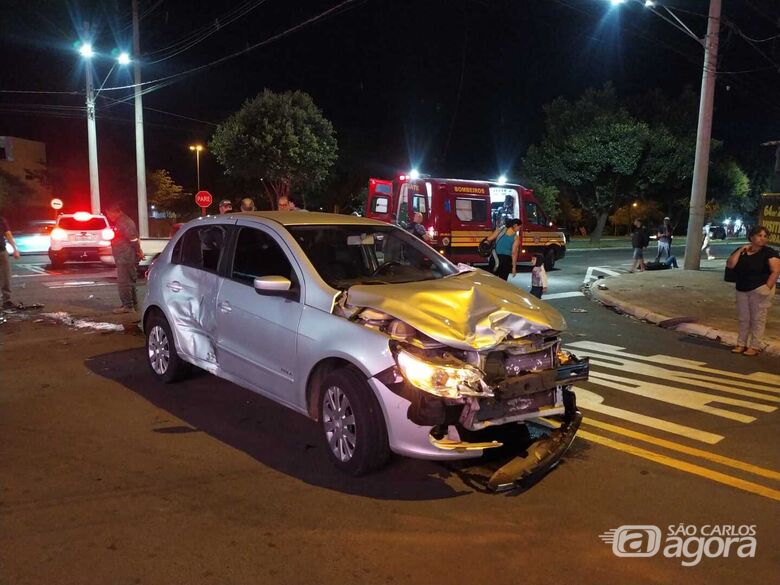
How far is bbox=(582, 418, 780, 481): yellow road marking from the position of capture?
4.54 meters

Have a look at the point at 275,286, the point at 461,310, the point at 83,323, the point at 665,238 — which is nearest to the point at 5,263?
the point at 83,323

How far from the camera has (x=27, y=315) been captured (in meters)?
10.5

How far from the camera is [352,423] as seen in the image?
4281 millimetres

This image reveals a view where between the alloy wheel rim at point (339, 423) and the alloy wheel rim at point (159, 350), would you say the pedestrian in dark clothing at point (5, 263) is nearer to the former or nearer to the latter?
the alloy wheel rim at point (159, 350)

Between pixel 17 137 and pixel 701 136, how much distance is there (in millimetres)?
54163

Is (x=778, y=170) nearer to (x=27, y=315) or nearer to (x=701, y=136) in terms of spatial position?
(x=701, y=136)

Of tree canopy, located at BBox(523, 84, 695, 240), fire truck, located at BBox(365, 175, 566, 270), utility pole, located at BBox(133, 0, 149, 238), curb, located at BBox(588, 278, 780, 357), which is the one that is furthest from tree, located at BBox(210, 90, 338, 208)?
curb, located at BBox(588, 278, 780, 357)

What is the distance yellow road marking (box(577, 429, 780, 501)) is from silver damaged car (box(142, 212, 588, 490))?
21.4 inches

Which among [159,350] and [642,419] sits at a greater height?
[159,350]

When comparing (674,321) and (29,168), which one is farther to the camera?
(29,168)

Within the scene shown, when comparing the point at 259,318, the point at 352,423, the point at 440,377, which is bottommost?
the point at 352,423

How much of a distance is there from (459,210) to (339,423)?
13781 millimetres

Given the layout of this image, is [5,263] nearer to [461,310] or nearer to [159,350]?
[159,350]

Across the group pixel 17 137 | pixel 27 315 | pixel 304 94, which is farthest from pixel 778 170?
pixel 17 137
